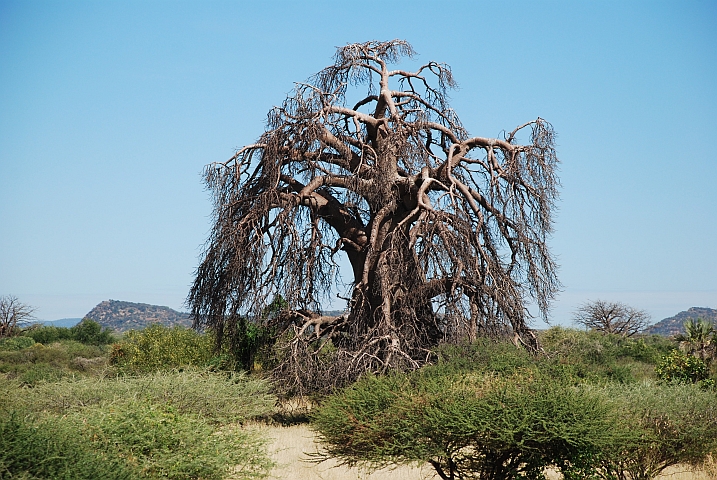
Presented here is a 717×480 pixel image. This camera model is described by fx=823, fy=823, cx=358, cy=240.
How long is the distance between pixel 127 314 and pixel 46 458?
474 feet

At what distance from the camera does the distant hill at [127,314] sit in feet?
460

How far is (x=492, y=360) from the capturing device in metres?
16.6

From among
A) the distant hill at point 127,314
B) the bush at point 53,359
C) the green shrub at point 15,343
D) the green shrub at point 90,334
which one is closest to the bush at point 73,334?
the green shrub at point 90,334

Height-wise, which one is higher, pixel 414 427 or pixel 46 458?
pixel 414 427

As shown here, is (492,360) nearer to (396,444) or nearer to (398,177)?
(396,444)

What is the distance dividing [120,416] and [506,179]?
45.3ft

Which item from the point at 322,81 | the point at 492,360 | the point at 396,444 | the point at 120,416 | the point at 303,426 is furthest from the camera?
the point at 322,81

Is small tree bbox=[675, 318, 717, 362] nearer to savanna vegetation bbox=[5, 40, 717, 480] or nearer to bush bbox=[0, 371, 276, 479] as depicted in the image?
savanna vegetation bbox=[5, 40, 717, 480]

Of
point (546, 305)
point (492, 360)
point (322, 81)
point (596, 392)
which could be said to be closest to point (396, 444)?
point (596, 392)

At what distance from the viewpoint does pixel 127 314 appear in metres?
148

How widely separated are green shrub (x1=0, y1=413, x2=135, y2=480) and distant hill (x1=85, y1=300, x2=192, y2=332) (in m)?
129

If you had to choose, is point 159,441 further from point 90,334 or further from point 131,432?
point 90,334

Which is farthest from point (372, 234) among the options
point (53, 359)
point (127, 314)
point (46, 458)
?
point (127, 314)

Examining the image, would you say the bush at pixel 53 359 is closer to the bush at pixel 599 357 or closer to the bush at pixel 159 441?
the bush at pixel 599 357
